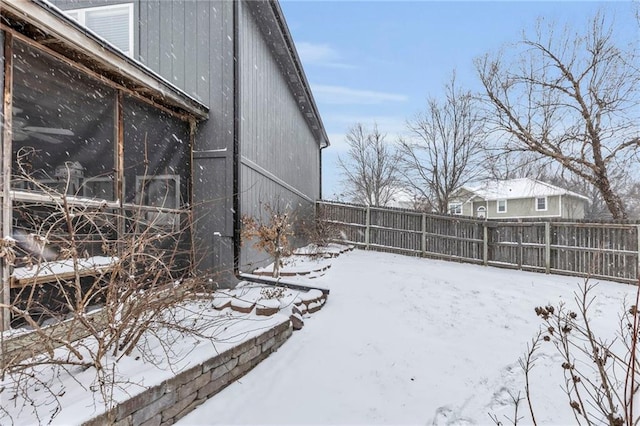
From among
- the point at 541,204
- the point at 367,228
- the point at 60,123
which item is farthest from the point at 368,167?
the point at 60,123

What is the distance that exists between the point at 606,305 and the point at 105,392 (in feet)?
24.6

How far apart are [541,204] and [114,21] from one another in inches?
962

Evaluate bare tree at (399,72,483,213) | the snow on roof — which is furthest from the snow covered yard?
the snow on roof

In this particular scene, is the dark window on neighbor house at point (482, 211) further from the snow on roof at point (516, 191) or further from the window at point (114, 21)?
the window at point (114, 21)

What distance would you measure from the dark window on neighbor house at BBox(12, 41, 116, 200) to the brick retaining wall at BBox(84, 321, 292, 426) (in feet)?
8.20

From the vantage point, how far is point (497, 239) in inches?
370

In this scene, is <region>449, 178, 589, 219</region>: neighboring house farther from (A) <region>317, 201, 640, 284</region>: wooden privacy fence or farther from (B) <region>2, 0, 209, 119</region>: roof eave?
(B) <region>2, 0, 209, 119</region>: roof eave

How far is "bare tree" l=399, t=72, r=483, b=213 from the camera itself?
1684cm

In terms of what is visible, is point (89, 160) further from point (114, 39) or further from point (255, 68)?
point (255, 68)

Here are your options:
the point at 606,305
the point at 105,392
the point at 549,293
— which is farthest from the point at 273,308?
the point at 606,305

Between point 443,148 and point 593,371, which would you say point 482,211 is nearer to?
point 443,148

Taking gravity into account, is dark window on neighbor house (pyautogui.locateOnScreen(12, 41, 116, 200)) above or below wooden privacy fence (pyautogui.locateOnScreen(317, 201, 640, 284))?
above

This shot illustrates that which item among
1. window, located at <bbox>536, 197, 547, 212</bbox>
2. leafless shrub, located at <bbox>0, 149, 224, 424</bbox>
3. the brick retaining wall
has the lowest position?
the brick retaining wall

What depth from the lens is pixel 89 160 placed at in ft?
20.4
